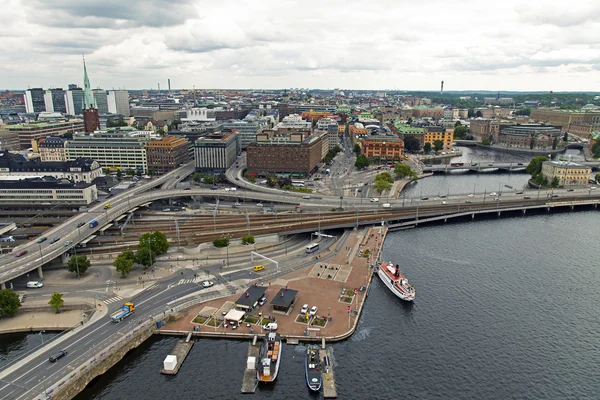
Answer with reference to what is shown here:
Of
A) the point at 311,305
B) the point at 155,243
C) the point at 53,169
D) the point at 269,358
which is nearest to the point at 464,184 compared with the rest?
the point at 311,305

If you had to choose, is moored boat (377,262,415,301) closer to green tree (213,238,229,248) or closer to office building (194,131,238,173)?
green tree (213,238,229,248)

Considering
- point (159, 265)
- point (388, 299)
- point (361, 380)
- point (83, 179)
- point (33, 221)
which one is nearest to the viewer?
point (361, 380)

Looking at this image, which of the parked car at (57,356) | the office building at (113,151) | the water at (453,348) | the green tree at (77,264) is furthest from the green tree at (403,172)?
the parked car at (57,356)

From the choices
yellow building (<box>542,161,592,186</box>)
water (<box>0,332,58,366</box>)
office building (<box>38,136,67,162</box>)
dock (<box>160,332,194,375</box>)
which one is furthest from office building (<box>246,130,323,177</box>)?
water (<box>0,332,58,366</box>)

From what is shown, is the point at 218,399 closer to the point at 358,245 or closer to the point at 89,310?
the point at 89,310

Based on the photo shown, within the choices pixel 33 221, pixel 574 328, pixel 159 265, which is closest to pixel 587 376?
pixel 574 328

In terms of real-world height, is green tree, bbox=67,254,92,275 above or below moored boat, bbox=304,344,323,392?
above
